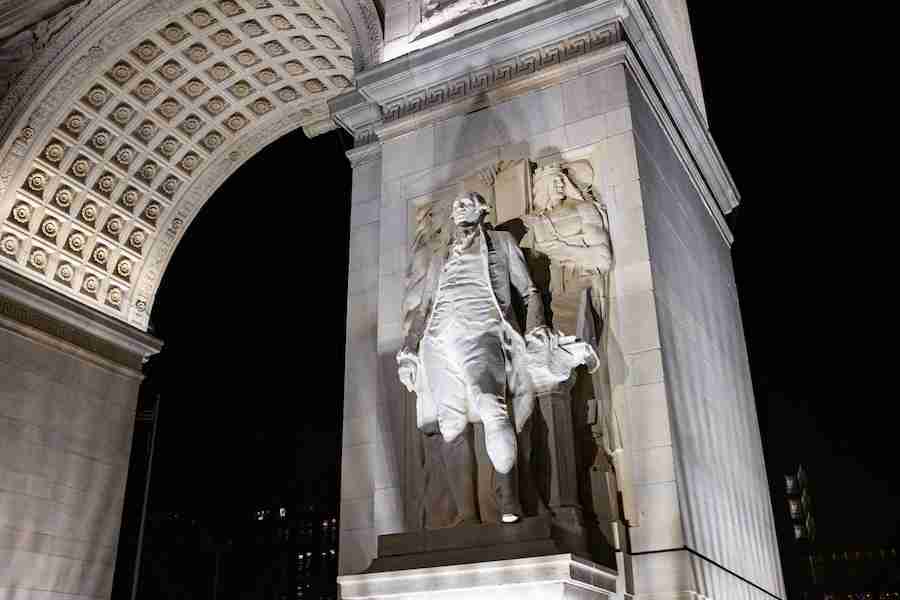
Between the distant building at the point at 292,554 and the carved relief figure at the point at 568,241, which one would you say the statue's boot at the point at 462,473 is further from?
the distant building at the point at 292,554

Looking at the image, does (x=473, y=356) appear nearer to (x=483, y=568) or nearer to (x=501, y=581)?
(x=483, y=568)

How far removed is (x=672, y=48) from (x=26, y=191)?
14576mm

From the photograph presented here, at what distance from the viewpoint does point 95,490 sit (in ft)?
69.7

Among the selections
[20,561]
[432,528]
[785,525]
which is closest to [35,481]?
[20,561]

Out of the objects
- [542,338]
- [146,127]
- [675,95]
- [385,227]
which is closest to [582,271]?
[542,338]

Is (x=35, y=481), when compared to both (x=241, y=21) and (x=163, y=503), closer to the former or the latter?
(x=241, y=21)

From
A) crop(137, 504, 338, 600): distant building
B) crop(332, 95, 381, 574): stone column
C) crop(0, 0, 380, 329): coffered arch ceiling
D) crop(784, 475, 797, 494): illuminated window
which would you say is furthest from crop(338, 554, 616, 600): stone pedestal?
crop(784, 475, 797, 494): illuminated window

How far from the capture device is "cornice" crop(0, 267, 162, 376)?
65.7ft

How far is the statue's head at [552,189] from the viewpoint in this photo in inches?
453

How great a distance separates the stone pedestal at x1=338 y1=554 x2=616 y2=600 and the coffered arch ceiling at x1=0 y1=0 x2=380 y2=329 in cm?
1226

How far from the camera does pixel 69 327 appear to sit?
69.7 ft

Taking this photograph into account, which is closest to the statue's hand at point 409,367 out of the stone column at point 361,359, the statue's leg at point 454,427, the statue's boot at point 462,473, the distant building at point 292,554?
the statue's leg at point 454,427

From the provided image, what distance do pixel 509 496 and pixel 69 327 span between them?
1530 cm

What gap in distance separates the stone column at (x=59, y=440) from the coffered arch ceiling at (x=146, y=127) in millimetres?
926
